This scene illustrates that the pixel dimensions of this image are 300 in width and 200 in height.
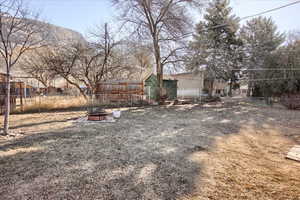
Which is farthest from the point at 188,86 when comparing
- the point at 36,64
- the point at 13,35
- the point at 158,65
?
the point at 13,35

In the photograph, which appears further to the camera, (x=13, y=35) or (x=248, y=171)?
(x=13, y=35)

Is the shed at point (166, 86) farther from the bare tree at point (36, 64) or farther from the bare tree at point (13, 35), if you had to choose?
the bare tree at point (13, 35)

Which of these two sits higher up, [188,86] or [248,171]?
[188,86]

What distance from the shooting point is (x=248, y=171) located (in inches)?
95.6

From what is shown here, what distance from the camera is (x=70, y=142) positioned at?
3.58 metres

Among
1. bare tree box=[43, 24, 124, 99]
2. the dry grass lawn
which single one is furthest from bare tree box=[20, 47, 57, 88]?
the dry grass lawn

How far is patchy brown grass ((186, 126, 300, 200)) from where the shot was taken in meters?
1.88

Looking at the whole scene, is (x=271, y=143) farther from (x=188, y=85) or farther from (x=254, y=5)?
(x=188, y=85)

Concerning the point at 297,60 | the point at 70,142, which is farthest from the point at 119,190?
the point at 297,60

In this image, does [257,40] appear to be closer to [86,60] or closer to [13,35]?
[86,60]

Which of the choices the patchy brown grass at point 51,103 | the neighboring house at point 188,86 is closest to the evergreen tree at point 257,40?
the neighboring house at point 188,86

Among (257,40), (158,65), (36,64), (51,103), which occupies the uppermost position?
(257,40)

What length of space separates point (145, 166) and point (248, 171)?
Answer: 66.6 inches

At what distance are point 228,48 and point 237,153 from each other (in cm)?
1657
